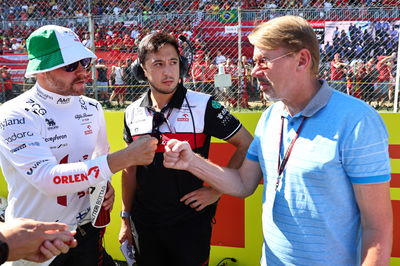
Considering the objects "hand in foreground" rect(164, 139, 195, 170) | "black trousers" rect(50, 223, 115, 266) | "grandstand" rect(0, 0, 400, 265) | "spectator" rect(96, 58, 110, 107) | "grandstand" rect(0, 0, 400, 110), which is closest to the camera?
"hand in foreground" rect(164, 139, 195, 170)

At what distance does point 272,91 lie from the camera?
1771mm

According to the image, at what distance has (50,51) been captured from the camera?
2.10m

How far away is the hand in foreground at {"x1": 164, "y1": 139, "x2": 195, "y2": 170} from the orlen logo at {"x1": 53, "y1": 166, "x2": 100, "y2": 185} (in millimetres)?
349

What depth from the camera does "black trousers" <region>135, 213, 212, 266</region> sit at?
2320 millimetres

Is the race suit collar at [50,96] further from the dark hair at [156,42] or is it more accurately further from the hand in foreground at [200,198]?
the hand in foreground at [200,198]

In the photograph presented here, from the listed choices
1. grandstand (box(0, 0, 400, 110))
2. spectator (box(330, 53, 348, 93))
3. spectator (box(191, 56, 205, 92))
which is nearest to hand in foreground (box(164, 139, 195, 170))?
grandstand (box(0, 0, 400, 110))

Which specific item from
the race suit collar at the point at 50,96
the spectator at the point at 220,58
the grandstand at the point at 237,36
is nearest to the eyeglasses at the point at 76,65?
the race suit collar at the point at 50,96

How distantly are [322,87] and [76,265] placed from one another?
5.68 feet

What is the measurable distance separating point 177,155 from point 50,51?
91cm

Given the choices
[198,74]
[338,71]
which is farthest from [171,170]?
[338,71]

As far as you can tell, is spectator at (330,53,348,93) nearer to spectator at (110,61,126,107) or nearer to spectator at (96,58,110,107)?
spectator at (110,61,126,107)

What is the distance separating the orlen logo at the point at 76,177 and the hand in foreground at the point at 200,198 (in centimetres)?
59

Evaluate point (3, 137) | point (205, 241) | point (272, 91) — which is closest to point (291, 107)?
point (272, 91)

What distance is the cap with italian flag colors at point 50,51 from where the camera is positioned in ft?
6.83
